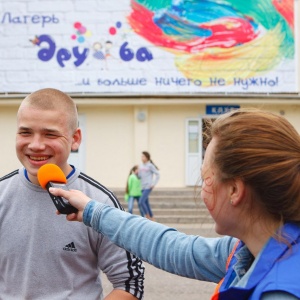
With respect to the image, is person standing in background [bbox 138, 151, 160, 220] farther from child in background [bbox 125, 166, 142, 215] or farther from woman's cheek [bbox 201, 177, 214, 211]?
woman's cheek [bbox 201, 177, 214, 211]

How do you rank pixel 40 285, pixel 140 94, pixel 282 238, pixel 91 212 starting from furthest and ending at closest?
pixel 140 94 → pixel 40 285 → pixel 91 212 → pixel 282 238

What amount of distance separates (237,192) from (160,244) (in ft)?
1.52

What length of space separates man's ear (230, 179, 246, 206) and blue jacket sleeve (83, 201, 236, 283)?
0.40m

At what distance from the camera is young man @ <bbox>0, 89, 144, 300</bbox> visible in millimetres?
3176

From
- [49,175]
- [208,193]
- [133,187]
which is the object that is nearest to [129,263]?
[49,175]

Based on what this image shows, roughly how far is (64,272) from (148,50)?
20.7 metres

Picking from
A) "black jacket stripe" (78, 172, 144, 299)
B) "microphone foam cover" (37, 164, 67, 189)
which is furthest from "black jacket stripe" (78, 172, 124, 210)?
"microphone foam cover" (37, 164, 67, 189)

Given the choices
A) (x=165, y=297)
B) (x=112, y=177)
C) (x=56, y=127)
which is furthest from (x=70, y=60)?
(x=56, y=127)

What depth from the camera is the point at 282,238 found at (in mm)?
1979

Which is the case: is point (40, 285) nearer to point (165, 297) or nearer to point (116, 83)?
point (165, 297)

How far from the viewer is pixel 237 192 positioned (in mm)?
2059

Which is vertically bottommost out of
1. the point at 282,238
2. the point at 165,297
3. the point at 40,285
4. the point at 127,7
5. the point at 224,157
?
the point at 165,297

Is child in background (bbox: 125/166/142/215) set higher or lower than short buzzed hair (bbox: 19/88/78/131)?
lower

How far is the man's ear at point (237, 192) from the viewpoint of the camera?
2047 mm
